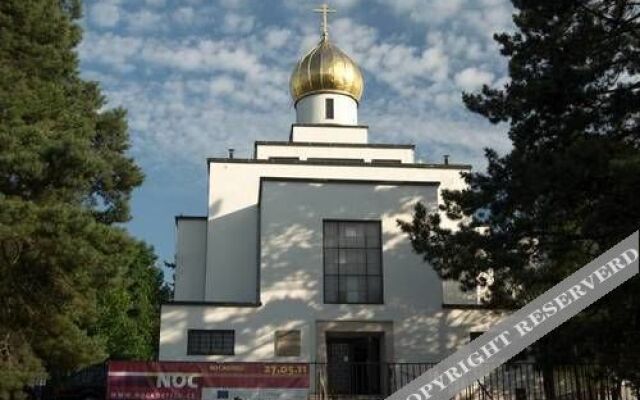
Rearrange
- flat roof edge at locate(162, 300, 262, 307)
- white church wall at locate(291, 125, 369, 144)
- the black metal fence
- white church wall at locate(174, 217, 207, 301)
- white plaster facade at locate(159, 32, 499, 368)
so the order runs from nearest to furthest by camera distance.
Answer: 1. the black metal fence
2. flat roof edge at locate(162, 300, 262, 307)
3. white plaster facade at locate(159, 32, 499, 368)
4. white church wall at locate(174, 217, 207, 301)
5. white church wall at locate(291, 125, 369, 144)

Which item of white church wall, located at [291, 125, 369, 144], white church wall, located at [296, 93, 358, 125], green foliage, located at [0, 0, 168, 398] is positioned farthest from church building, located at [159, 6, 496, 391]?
white church wall, located at [296, 93, 358, 125]

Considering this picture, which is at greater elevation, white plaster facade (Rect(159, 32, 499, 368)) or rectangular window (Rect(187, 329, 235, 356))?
white plaster facade (Rect(159, 32, 499, 368))

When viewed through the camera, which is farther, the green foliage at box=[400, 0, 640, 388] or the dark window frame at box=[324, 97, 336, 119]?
the dark window frame at box=[324, 97, 336, 119]

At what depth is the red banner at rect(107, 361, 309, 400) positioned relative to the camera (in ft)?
50.1

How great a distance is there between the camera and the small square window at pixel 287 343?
21.8 metres

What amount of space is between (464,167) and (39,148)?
1720cm

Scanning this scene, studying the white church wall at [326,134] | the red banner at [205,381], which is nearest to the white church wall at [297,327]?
the red banner at [205,381]

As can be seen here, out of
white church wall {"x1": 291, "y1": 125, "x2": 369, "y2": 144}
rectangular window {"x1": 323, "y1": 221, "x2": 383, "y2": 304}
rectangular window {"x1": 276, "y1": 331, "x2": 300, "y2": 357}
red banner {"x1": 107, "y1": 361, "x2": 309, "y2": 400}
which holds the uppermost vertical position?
white church wall {"x1": 291, "y1": 125, "x2": 369, "y2": 144}

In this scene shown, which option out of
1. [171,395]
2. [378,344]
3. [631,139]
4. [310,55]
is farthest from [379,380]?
[310,55]

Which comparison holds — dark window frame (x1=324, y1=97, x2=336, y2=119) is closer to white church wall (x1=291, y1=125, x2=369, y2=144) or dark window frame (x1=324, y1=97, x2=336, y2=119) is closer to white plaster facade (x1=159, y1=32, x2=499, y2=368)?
white church wall (x1=291, y1=125, x2=369, y2=144)

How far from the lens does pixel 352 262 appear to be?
2300cm

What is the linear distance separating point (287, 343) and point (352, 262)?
123 inches

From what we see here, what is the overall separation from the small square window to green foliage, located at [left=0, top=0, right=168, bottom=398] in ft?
19.2

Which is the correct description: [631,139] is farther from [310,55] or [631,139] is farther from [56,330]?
[310,55]
